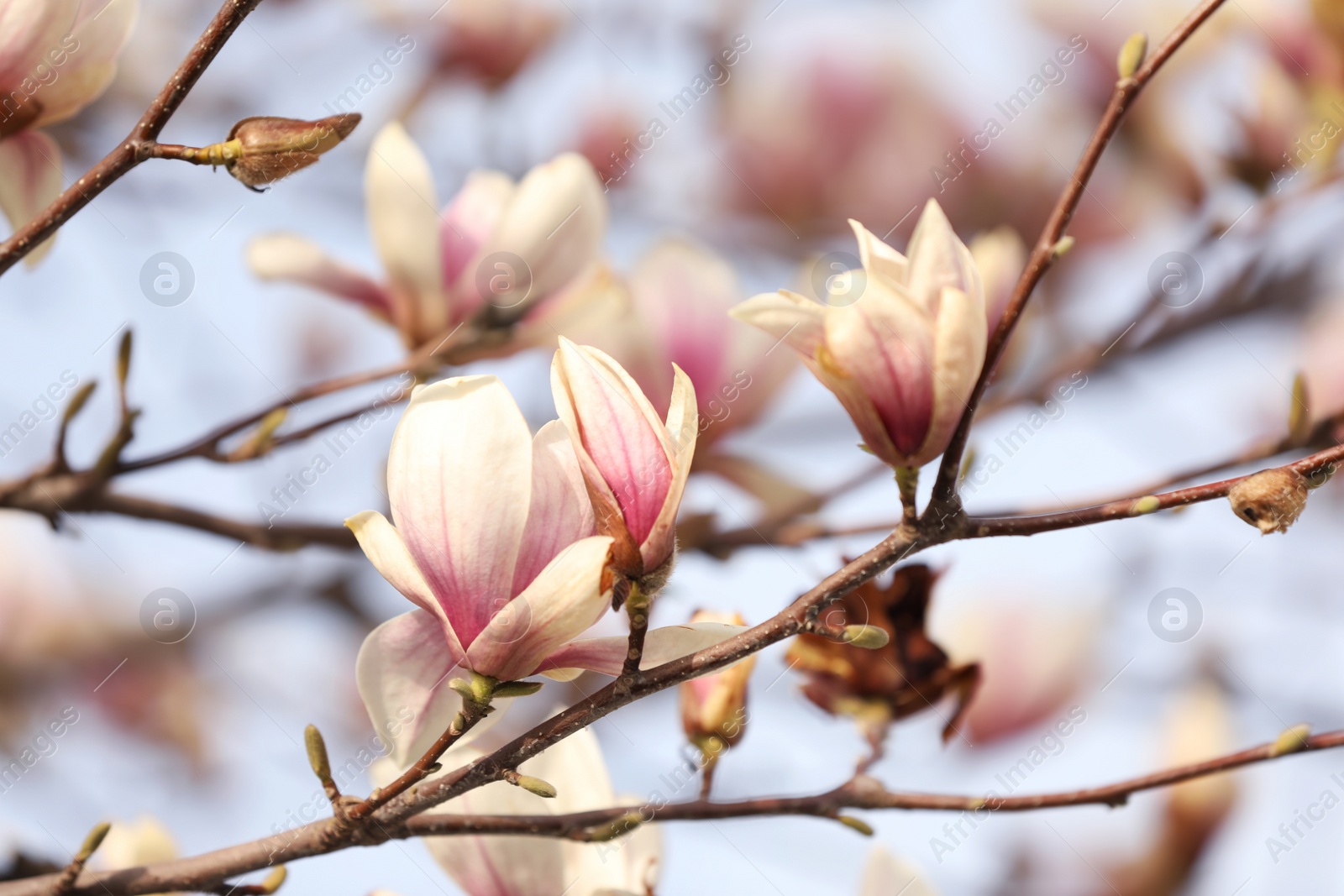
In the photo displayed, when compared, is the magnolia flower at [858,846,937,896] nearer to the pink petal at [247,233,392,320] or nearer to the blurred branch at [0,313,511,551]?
the blurred branch at [0,313,511,551]

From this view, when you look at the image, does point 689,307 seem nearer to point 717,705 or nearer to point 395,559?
point 717,705

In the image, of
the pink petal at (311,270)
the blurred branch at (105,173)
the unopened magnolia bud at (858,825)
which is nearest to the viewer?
the blurred branch at (105,173)

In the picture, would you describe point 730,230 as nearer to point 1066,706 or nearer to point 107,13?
point 1066,706

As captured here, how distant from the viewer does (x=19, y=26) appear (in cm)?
80

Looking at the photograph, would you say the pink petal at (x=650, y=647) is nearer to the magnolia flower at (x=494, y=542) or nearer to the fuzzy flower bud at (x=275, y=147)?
the magnolia flower at (x=494, y=542)

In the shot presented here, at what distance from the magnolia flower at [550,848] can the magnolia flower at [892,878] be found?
0.17 m

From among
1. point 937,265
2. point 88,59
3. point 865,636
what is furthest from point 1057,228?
point 88,59

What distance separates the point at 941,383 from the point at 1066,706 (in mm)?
1084

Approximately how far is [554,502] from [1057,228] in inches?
12.2

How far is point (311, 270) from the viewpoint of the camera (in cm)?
130

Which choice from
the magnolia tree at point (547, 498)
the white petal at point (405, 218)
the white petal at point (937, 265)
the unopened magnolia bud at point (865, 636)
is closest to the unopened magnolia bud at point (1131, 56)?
the magnolia tree at point (547, 498)

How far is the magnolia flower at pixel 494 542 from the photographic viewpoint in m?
0.64

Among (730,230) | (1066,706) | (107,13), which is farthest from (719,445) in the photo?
(730,230)

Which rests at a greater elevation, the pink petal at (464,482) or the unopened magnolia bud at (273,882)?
the pink petal at (464,482)
